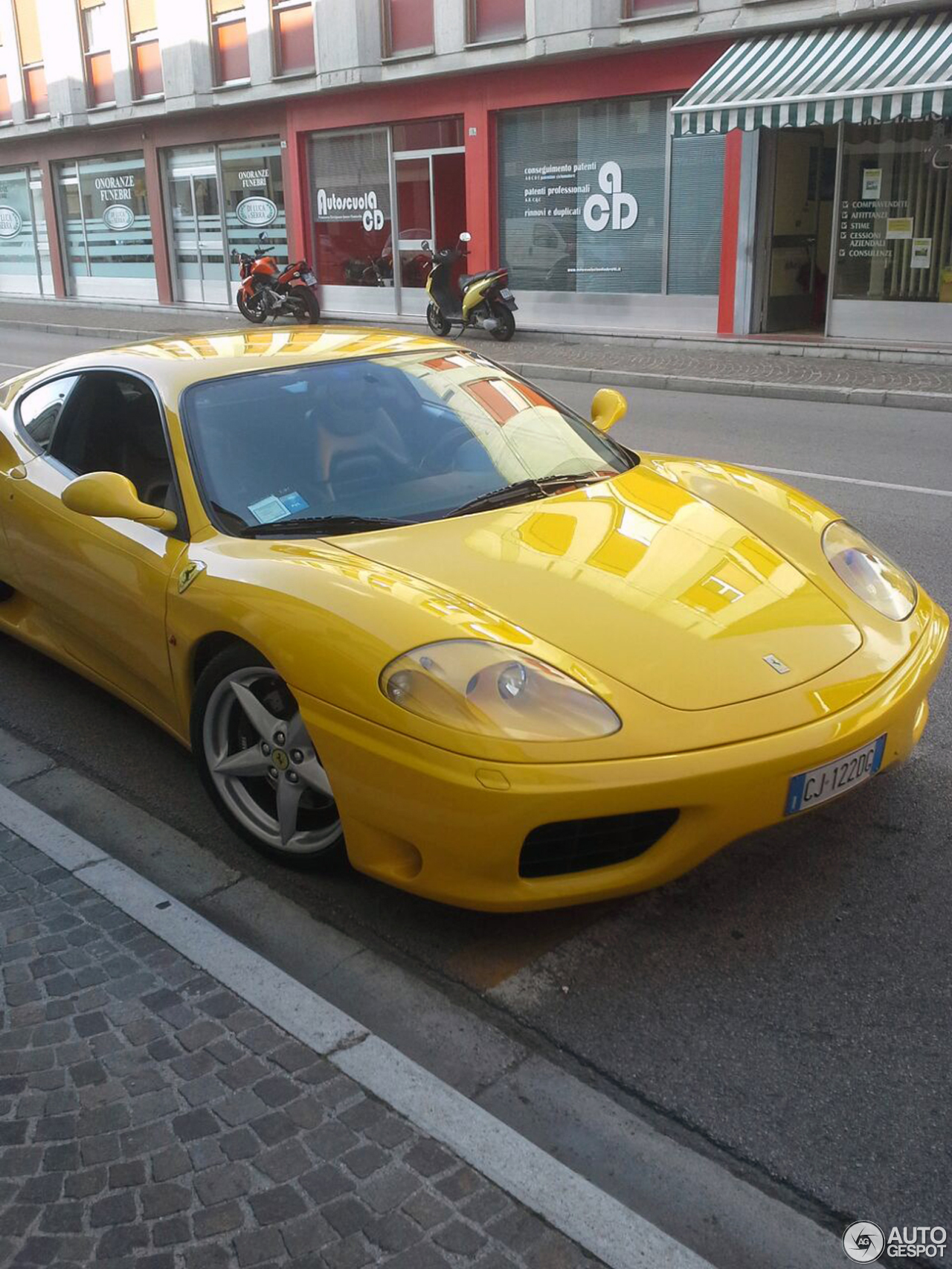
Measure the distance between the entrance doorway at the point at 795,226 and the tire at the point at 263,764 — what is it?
14152 millimetres

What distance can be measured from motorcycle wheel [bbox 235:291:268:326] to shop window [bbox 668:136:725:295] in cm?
737

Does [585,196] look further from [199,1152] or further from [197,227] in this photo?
[199,1152]

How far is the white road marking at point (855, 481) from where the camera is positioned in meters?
7.77

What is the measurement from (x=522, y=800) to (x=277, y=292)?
19102 mm

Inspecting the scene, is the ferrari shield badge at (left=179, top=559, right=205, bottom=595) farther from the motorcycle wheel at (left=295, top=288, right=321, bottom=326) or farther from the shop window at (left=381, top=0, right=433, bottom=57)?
the shop window at (left=381, top=0, right=433, bottom=57)

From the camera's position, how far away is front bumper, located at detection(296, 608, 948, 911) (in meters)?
2.72

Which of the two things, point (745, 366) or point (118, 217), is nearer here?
point (745, 366)

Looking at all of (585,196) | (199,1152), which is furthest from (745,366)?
(199,1152)

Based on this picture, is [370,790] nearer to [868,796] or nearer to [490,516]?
[490,516]

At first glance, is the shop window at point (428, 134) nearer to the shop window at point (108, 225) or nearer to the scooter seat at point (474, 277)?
the scooter seat at point (474, 277)

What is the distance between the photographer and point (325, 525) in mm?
3562

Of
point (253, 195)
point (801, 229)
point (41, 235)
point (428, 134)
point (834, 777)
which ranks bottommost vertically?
point (834, 777)

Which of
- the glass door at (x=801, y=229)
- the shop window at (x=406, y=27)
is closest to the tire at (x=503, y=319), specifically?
the glass door at (x=801, y=229)

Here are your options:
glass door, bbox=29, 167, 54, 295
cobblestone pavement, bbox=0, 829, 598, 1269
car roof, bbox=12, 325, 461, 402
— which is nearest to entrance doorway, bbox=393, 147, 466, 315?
glass door, bbox=29, 167, 54, 295
